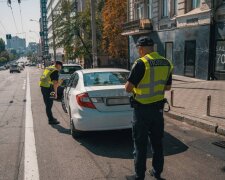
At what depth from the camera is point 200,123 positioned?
709cm

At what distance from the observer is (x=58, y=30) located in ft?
103

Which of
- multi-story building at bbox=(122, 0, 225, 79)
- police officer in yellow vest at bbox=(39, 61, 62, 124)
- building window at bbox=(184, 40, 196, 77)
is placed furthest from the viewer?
building window at bbox=(184, 40, 196, 77)

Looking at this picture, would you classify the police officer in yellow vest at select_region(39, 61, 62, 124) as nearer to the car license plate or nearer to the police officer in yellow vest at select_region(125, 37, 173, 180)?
the car license plate

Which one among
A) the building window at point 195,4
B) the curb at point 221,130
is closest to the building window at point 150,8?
the building window at point 195,4

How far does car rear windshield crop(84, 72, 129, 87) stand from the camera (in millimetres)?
6279

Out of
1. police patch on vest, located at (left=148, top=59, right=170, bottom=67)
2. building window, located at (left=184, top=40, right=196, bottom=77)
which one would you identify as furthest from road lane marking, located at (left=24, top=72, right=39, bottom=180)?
building window, located at (left=184, top=40, right=196, bottom=77)

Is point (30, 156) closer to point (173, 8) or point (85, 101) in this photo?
point (85, 101)

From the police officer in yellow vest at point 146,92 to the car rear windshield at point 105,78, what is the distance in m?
2.40

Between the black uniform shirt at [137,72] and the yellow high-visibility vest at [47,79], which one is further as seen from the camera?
the yellow high-visibility vest at [47,79]

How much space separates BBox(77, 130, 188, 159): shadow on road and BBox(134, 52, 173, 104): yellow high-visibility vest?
1.70 m

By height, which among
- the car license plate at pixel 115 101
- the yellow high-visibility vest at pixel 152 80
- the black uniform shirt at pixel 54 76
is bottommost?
the car license plate at pixel 115 101

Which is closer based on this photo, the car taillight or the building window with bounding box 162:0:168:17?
the car taillight

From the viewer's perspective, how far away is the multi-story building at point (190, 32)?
15.9 meters

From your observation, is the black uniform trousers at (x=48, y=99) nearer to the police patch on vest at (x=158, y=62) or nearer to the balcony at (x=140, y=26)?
the police patch on vest at (x=158, y=62)
